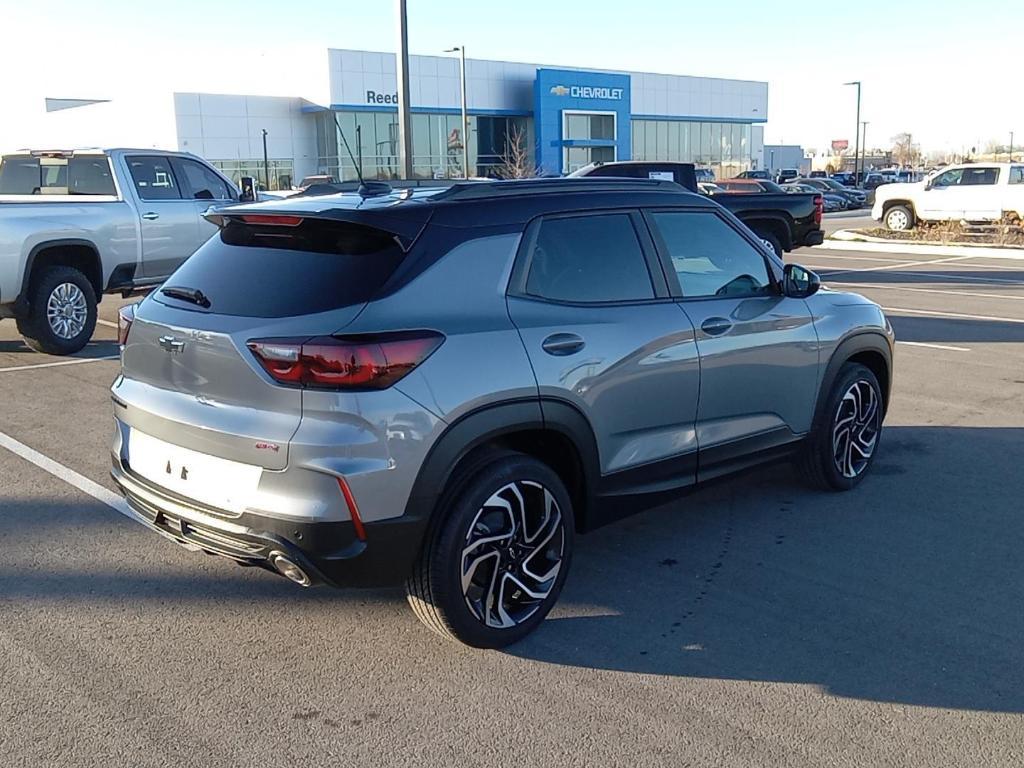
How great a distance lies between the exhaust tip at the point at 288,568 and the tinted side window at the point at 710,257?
2254 millimetres

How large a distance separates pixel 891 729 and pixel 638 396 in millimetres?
1688

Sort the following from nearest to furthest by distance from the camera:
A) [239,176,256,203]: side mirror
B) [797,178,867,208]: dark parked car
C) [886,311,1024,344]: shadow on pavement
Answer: [886,311,1024,344]: shadow on pavement
[239,176,256,203]: side mirror
[797,178,867,208]: dark parked car

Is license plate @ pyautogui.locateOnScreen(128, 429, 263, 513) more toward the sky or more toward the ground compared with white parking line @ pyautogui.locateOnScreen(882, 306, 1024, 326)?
more toward the sky

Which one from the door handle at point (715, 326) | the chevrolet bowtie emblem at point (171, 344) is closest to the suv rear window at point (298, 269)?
the chevrolet bowtie emblem at point (171, 344)

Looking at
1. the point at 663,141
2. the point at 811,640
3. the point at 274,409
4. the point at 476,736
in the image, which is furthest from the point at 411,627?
the point at 663,141

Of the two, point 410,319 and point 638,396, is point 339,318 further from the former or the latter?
point 638,396

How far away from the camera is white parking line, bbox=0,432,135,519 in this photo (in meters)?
5.90

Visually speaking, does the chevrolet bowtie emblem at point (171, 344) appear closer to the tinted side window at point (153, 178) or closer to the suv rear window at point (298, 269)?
the suv rear window at point (298, 269)

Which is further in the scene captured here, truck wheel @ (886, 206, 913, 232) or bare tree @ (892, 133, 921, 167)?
bare tree @ (892, 133, 921, 167)

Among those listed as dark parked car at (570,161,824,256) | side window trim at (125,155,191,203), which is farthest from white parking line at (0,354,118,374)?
dark parked car at (570,161,824,256)

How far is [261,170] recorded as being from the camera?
190 feet

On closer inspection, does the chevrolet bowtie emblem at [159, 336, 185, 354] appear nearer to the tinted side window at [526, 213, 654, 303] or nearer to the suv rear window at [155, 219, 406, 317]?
the suv rear window at [155, 219, 406, 317]

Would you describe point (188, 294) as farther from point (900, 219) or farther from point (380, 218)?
point (900, 219)

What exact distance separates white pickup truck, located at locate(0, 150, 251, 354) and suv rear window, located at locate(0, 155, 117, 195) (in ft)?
0.04
